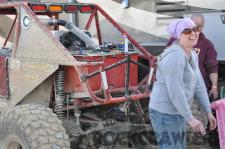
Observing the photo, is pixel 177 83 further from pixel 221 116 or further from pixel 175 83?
pixel 221 116

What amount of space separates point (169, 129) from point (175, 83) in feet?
1.28

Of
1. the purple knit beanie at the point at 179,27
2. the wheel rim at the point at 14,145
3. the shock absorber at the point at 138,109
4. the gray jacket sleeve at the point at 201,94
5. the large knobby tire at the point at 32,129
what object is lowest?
the wheel rim at the point at 14,145

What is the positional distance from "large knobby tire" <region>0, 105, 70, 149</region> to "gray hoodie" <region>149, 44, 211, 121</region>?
106cm

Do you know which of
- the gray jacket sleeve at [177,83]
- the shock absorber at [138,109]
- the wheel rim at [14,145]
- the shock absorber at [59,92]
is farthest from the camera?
the shock absorber at [138,109]

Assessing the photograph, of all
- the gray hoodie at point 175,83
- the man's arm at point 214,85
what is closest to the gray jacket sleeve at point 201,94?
the gray hoodie at point 175,83

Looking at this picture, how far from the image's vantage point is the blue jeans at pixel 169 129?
3758mm

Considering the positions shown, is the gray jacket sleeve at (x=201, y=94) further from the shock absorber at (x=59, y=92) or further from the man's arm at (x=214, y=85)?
the man's arm at (x=214, y=85)

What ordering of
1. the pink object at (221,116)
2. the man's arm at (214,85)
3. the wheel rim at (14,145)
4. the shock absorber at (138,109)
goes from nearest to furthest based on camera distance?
1. the pink object at (221,116)
2. the wheel rim at (14,145)
3. the shock absorber at (138,109)
4. the man's arm at (214,85)

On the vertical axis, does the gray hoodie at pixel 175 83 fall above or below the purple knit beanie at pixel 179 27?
below

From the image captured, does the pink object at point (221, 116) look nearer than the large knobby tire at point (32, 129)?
Yes

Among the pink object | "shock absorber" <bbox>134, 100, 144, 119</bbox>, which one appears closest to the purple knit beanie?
the pink object

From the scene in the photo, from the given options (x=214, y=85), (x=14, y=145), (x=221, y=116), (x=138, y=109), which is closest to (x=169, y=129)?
(x=221, y=116)

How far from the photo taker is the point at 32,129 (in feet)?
14.8

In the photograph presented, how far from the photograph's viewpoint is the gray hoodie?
361 centimetres
